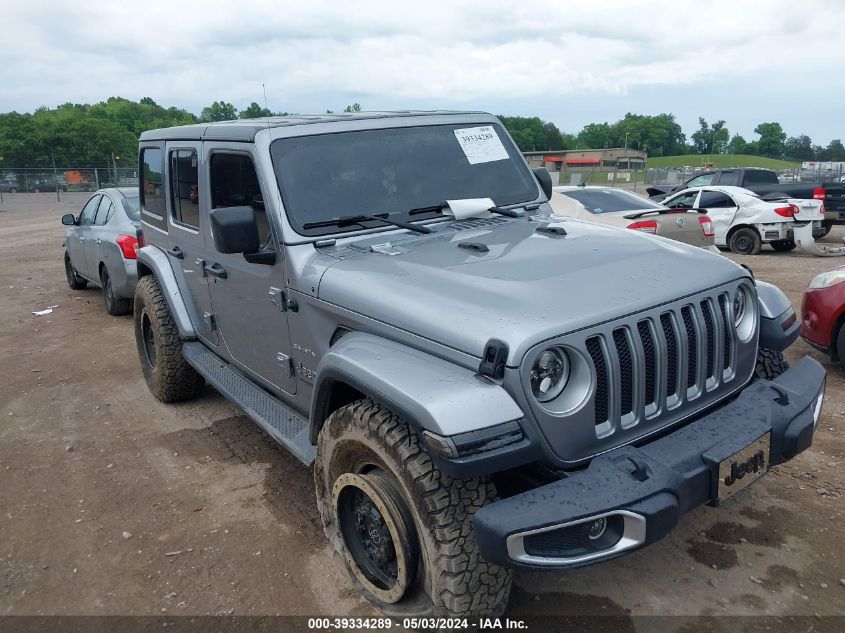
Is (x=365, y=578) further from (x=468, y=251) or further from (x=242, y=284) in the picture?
(x=242, y=284)

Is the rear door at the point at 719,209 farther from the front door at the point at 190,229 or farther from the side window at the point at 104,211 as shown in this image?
the front door at the point at 190,229

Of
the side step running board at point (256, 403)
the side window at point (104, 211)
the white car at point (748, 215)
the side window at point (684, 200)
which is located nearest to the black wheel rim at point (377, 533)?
the side step running board at point (256, 403)

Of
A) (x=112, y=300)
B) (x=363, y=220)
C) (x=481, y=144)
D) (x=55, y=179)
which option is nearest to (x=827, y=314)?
(x=481, y=144)

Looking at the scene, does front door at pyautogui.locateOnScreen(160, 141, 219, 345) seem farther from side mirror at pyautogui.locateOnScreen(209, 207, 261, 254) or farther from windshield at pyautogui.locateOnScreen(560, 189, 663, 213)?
windshield at pyautogui.locateOnScreen(560, 189, 663, 213)

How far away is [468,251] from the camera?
130 inches

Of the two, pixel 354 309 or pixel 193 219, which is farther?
pixel 193 219

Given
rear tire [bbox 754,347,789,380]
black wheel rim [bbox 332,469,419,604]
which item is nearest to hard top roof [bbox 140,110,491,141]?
black wheel rim [bbox 332,469,419,604]

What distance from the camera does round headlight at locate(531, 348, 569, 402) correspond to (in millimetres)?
2480

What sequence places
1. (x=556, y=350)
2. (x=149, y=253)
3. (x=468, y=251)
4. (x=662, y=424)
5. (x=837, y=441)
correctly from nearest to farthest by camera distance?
1. (x=556, y=350)
2. (x=662, y=424)
3. (x=468, y=251)
4. (x=837, y=441)
5. (x=149, y=253)

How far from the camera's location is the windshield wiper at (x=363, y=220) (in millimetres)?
3504

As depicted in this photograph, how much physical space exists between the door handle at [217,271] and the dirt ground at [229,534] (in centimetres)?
126

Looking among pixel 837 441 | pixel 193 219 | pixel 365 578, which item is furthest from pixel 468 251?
pixel 837 441

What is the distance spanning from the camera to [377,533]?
9.48 ft

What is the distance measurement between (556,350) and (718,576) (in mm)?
1529
